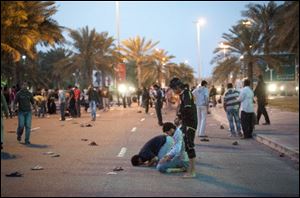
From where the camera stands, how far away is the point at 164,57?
7919 centimetres

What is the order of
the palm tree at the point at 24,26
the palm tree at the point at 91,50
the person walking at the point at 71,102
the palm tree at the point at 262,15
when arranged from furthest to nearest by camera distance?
the palm tree at the point at 91,50 → the palm tree at the point at 262,15 → the palm tree at the point at 24,26 → the person walking at the point at 71,102

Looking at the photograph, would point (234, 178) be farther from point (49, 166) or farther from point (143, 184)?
point (49, 166)

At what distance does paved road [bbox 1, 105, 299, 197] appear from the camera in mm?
8547

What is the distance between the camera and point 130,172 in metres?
10.4

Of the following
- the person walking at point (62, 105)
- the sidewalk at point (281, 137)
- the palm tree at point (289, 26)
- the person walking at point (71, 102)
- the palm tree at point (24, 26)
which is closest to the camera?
the sidewalk at point (281, 137)

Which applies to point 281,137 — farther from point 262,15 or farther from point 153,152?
point 262,15

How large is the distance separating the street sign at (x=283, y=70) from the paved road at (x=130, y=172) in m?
29.0

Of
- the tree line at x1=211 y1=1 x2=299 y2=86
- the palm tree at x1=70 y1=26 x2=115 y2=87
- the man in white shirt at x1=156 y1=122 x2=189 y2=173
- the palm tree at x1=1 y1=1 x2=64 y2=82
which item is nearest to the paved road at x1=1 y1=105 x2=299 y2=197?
the man in white shirt at x1=156 y1=122 x2=189 y2=173

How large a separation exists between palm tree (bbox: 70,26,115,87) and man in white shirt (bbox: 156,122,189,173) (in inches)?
1879

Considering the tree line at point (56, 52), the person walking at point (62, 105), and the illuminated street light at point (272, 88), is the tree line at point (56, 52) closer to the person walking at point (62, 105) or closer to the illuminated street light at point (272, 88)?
the person walking at point (62, 105)

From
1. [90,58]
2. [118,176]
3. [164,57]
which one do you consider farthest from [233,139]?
[164,57]

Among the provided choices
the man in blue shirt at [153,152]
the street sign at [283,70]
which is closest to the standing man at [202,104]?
the man in blue shirt at [153,152]

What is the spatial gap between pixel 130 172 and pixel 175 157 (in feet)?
3.01

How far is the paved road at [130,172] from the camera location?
336 inches
